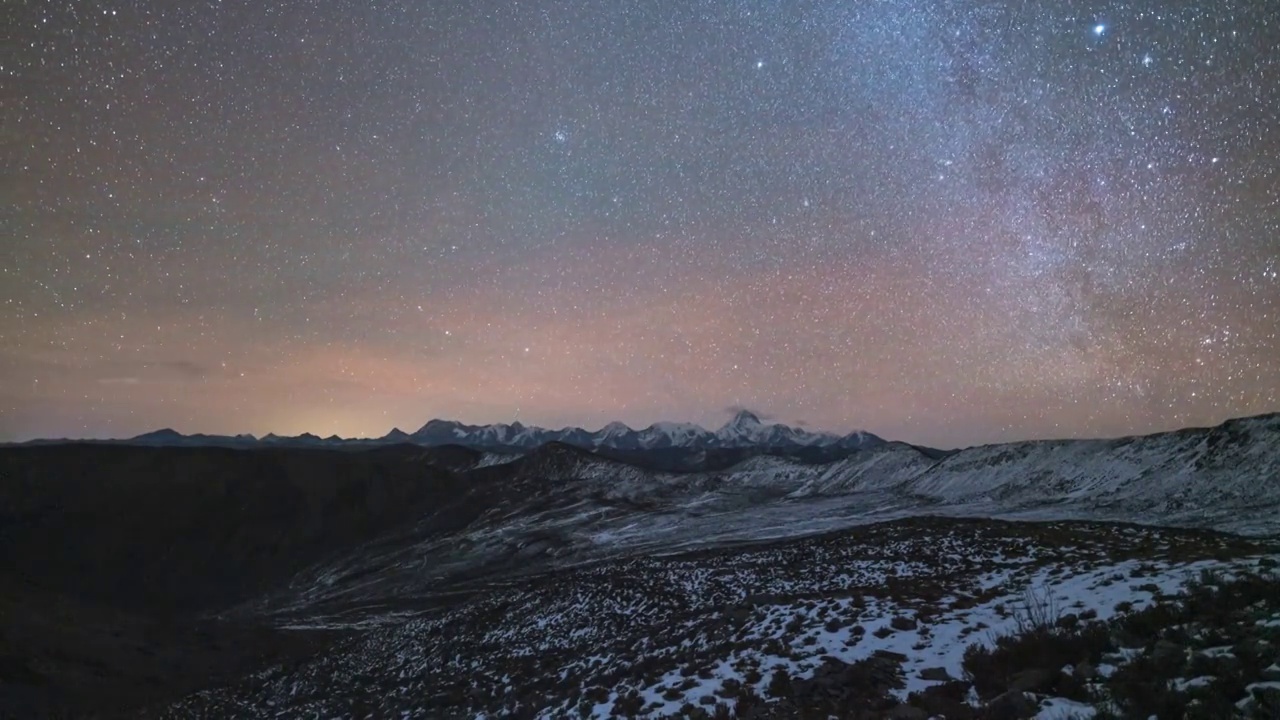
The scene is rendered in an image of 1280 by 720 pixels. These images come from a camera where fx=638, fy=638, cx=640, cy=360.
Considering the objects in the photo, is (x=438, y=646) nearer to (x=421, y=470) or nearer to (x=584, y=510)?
(x=584, y=510)

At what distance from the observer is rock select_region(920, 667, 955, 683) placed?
431 inches

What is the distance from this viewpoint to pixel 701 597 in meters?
24.6

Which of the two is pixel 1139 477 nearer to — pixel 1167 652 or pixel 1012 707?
pixel 1167 652

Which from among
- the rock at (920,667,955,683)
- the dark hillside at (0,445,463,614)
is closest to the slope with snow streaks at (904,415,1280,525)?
the rock at (920,667,955,683)

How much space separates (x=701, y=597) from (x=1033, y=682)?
53.2 ft

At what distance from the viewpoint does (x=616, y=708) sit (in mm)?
13742

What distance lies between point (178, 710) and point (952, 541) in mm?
32819

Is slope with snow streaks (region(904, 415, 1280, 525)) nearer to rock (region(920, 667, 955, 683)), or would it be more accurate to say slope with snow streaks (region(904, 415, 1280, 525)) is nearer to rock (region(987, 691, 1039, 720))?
rock (region(920, 667, 955, 683))

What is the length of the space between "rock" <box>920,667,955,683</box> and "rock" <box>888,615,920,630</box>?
8.50ft

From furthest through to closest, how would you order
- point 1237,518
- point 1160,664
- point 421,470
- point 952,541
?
1. point 421,470
2. point 1237,518
3. point 952,541
4. point 1160,664

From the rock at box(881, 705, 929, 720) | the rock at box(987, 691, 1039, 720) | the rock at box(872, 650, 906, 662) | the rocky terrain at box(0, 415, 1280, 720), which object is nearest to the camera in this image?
the rock at box(987, 691, 1039, 720)

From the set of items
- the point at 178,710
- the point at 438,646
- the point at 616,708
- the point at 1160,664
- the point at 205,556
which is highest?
the point at 1160,664

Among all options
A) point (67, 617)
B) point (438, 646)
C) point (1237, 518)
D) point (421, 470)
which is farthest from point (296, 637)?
point (421, 470)

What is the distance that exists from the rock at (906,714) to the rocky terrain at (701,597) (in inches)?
2.0
